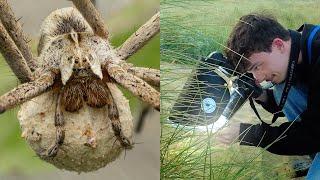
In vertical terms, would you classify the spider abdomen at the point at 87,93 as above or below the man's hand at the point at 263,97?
above

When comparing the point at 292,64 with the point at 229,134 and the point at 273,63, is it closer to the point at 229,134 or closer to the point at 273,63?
the point at 273,63

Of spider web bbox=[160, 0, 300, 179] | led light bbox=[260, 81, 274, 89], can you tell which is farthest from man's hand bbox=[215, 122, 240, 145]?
led light bbox=[260, 81, 274, 89]

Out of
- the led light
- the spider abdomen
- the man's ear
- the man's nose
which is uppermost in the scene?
the spider abdomen

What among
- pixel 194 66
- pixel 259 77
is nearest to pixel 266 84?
pixel 259 77

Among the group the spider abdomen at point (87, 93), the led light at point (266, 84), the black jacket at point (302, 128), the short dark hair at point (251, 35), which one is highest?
the spider abdomen at point (87, 93)

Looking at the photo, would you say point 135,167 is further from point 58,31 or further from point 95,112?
point 58,31

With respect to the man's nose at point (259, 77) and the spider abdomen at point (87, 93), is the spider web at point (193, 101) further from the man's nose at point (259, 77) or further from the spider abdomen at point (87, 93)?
the spider abdomen at point (87, 93)

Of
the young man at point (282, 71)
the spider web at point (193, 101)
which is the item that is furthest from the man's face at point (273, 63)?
the spider web at point (193, 101)

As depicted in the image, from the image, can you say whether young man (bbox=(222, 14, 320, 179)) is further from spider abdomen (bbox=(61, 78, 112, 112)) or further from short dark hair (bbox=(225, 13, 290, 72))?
spider abdomen (bbox=(61, 78, 112, 112))
